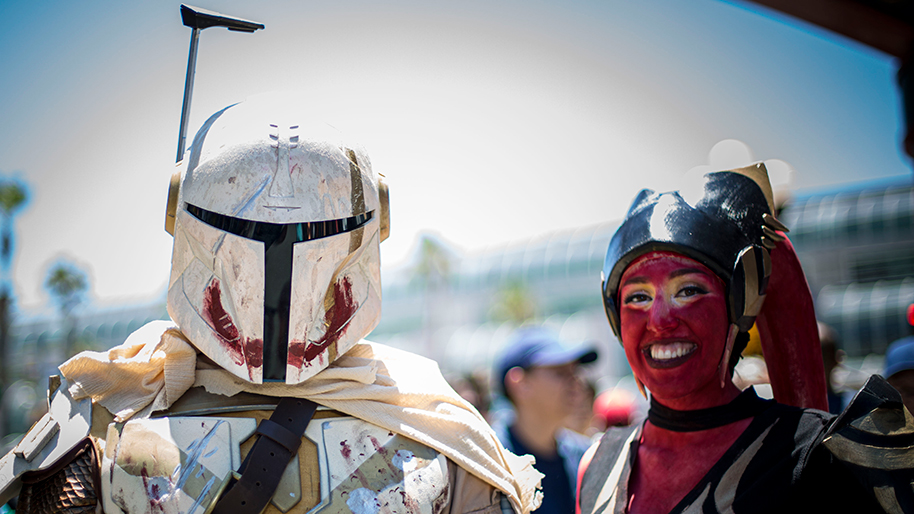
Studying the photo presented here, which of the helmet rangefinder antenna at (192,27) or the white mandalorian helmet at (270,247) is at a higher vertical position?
the helmet rangefinder antenna at (192,27)

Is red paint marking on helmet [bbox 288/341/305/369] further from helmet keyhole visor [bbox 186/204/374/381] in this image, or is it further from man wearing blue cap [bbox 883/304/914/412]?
man wearing blue cap [bbox 883/304/914/412]

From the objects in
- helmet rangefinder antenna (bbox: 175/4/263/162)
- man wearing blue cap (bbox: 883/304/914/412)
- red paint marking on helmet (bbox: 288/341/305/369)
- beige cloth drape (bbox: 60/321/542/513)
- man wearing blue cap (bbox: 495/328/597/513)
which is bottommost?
man wearing blue cap (bbox: 495/328/597/513)

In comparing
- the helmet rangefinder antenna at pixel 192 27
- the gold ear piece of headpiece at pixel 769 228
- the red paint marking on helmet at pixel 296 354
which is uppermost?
the helmet rangefinder antenna at pixel 192 27

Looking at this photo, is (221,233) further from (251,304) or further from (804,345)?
(804,345)

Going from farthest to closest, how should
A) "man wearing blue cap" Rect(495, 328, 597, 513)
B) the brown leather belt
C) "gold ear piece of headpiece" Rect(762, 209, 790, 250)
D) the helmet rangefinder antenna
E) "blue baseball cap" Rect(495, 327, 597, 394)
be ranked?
"blue baseball cap" Rect(495, 327, 597, 394), "man wearing blue cap" Rect(495, 328, 597, 513), "gold ear piece of headpiece" Rect(762, 209, 790, 250), the helmet rangefinder antenna, the brown leather belt

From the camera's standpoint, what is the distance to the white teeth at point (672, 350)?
2.21m

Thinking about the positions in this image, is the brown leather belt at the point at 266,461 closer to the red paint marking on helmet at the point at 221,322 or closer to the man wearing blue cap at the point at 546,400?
the red paint marking on helmet at the point at 221,322

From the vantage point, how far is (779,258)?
2.42 m

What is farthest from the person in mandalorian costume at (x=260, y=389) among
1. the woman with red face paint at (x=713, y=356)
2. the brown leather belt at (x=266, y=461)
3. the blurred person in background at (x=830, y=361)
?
the blurred person in background at (x=830, y=361)

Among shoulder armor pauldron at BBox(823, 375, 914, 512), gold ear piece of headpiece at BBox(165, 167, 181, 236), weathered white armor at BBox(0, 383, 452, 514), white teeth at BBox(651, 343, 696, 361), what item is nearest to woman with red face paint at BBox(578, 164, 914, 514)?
white teeth at BBox(651, 343, 696, 361)

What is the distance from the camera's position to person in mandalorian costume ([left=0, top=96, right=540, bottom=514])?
175 cm

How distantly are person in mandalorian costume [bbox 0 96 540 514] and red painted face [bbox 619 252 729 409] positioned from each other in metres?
0.69

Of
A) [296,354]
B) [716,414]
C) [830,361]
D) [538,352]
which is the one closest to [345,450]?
[296,354]

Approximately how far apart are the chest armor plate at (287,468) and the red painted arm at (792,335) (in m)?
1.43
